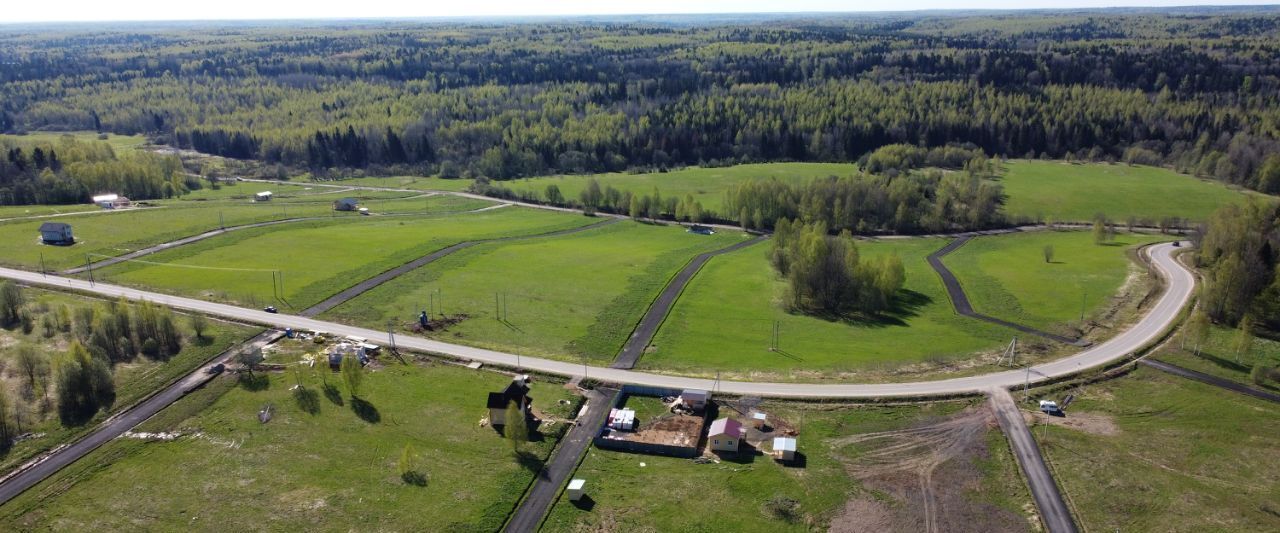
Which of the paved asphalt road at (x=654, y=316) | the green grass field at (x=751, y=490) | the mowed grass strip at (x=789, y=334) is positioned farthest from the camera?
the paved asphalt road at (x=654, y=316)

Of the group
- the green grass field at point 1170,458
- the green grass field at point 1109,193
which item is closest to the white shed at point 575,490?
the green grass field at point 1170,458

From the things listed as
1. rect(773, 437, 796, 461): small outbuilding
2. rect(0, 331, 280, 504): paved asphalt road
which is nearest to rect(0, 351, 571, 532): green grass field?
rect(0, 331, 280, 504): paved asphalt road

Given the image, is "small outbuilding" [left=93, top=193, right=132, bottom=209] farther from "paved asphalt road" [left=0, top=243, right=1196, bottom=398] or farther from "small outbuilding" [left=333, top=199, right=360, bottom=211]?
"paved asphalt road" [left=0, top=243, right=1196, bottom=398]

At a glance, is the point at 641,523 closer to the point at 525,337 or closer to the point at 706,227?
the point at 525,337

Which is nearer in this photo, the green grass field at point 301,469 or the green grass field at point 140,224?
the green grass field at point 301,469

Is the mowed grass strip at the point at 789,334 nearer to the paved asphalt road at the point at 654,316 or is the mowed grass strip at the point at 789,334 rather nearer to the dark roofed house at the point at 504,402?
the paved asphalt road at the point at 654,316

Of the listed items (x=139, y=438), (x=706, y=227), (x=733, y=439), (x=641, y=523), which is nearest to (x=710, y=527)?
(x=641, y=523)
